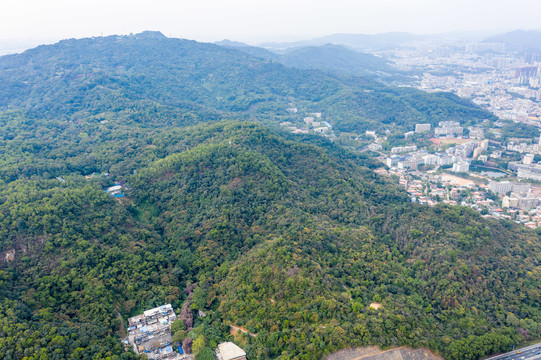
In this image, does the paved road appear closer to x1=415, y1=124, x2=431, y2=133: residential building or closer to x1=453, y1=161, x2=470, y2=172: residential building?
Answer: x1=453, y1=161, x2=470, y2=172: residential building

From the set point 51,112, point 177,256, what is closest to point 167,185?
point 177,256

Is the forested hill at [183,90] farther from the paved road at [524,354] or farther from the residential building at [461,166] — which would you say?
the paved road at [524,354]

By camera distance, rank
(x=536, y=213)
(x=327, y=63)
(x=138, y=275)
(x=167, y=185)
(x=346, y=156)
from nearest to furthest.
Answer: (x=138, y=275), (x=167, y=185), (x=536, y=213), (x=346, y=156), (x=327, y=63)

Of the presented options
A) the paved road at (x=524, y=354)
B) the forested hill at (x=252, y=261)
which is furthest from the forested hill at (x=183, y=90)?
the paved road at (x=524, y=354)

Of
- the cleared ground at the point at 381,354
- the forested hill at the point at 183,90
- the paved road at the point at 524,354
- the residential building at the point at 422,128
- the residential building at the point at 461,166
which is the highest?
the forested hill at the point at 183,90

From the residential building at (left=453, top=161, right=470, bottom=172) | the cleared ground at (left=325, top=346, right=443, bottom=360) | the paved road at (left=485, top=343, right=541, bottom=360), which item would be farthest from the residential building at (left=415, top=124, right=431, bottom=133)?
the cleared ground at (left=325, top=346, right=443, bottom=360)

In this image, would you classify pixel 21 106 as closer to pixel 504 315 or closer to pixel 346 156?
pixel 346 156
